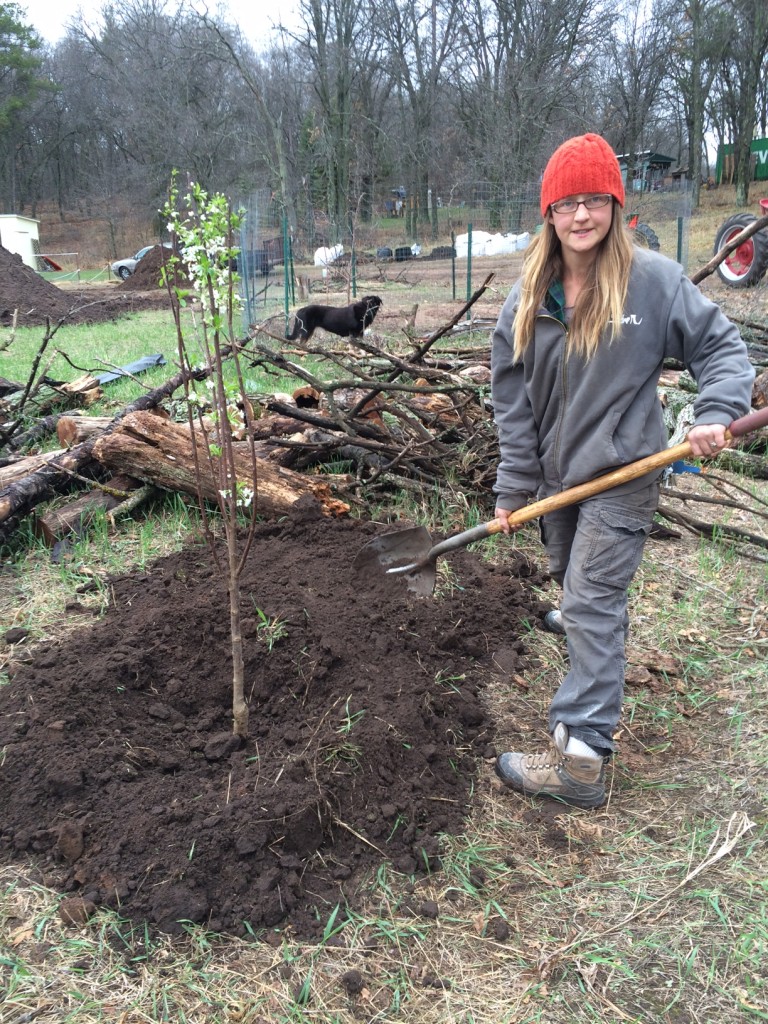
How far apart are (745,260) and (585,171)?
1161 cm

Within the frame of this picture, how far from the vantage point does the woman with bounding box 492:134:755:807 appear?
2.20 m

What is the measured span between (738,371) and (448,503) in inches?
91.9

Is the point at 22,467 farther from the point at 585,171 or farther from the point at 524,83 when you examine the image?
the point at 524,83

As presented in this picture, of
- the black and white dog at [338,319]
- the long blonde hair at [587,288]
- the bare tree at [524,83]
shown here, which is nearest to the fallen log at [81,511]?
the long blonde hair at [587,288]

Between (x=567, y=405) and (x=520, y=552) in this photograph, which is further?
(x=520, y=552)

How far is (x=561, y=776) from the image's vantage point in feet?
7.90

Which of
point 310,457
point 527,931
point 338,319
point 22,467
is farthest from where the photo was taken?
point 338,319

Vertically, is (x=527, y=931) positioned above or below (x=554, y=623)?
below

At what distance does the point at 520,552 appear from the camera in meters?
4.09

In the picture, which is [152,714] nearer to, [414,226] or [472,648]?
[472,648]

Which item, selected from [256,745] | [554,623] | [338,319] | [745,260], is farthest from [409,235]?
[256,745]

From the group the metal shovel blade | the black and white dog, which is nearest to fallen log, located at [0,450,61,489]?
the metal shovel blade

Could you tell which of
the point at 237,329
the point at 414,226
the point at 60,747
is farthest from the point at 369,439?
the point at 414,226

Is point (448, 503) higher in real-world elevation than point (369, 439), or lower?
lower
